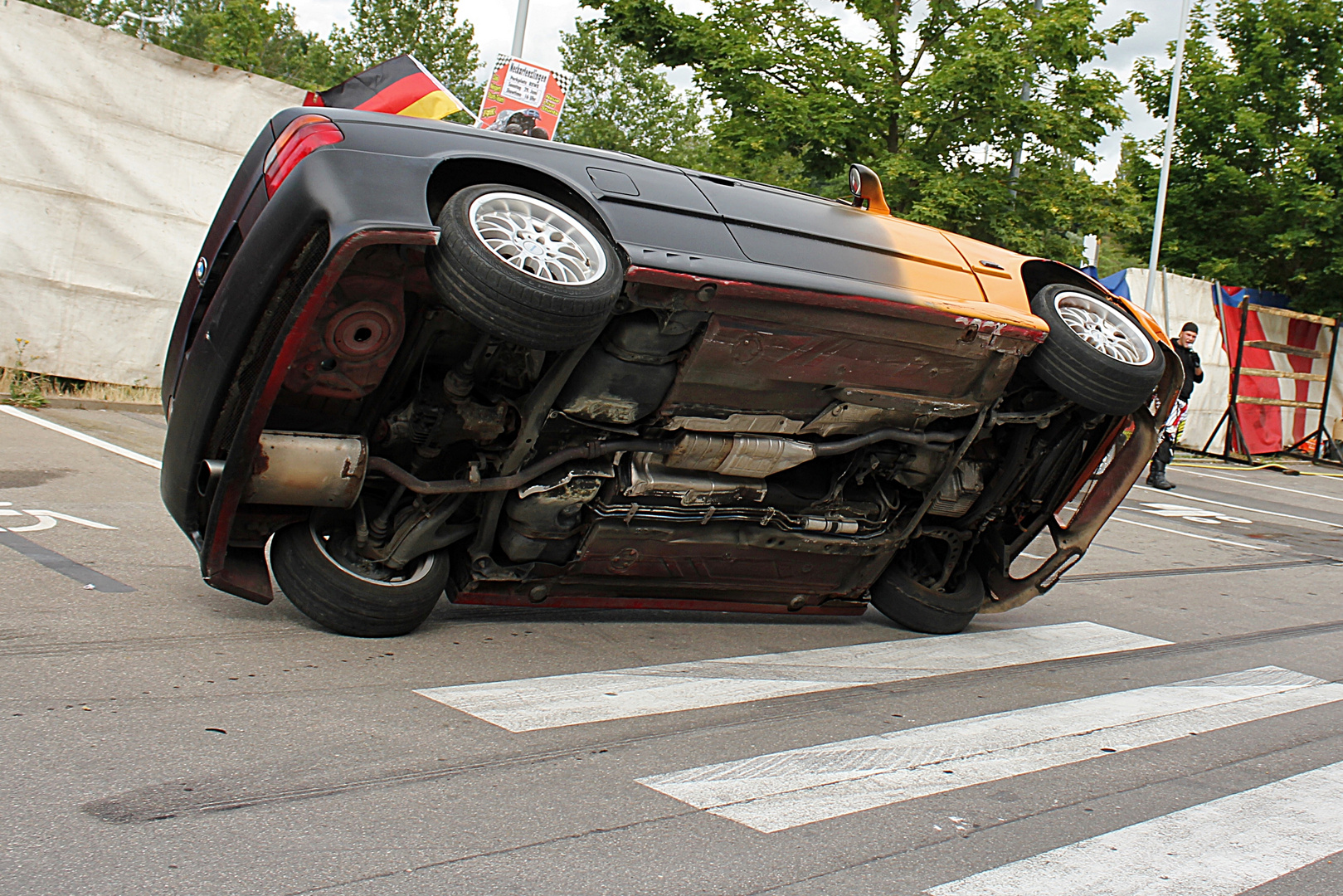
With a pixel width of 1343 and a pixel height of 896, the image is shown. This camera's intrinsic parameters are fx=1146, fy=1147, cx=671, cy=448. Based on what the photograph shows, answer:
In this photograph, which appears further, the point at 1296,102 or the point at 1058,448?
the point at 1296,102

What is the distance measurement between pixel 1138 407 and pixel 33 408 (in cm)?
874

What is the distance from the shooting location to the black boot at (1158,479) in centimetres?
1439

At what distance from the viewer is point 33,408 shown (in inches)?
380

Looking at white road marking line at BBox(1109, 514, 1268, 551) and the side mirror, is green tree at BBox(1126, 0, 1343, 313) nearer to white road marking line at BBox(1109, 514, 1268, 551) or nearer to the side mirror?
white road marking line at BBox(1109, 514, 1268, 551)

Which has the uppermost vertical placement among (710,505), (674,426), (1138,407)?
(1138,407)

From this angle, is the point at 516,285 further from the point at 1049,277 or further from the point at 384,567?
the point at 1049,277

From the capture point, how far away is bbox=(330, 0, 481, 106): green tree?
54500mm

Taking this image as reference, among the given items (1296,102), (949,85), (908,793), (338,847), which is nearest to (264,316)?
(338,847)

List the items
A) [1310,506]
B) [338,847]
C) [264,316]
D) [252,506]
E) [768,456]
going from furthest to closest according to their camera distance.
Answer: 1. [1310,506]
2. [768,456]
3. [252,506]
4. [264,316]
5. [338,847]

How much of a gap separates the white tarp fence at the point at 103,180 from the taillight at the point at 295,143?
699 centimetres

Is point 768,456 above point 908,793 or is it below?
above

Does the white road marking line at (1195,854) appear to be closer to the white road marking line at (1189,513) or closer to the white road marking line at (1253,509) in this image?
the white road marking line at (1189,513)

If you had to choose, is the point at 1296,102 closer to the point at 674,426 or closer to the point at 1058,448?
the point at 1058,448

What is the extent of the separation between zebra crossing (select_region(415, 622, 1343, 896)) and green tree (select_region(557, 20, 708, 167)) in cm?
4189
